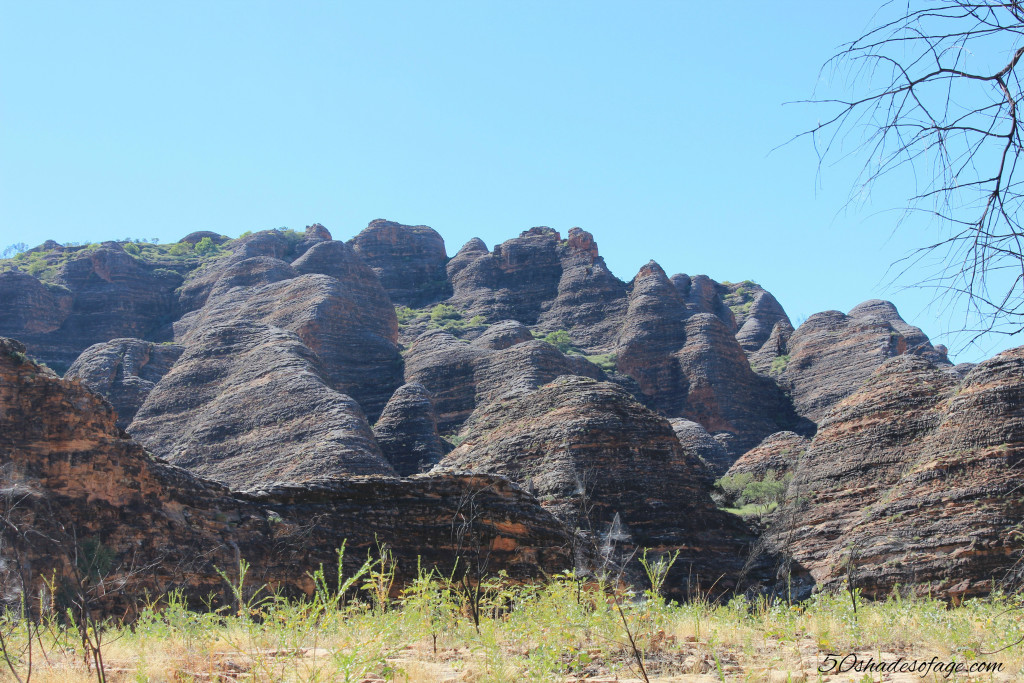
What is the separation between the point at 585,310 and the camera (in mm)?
66312

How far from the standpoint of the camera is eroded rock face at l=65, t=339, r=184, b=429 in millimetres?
44031

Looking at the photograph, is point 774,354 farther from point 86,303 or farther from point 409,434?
point 86,303

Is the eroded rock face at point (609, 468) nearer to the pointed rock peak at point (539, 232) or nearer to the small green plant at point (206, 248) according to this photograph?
the pointed rock peak at point (539, 232)

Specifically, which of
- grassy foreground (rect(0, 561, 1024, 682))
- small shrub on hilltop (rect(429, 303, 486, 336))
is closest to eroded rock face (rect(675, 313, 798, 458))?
small shrub on hilltop (rect(429, 303, 486, 336))

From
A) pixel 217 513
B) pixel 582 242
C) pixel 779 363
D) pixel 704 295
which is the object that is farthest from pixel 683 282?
pixel 217 513

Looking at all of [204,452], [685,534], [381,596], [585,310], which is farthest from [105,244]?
[381,596]

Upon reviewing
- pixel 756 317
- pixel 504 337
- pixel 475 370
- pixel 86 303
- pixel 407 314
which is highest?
pixel 86 303

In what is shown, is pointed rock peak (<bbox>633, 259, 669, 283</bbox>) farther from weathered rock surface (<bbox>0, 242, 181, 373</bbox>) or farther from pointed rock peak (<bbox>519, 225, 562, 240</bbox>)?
weathered rock surface (<bbox>0, 242, 181, 373</bbox>)

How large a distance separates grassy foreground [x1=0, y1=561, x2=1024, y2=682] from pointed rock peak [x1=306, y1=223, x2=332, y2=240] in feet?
248

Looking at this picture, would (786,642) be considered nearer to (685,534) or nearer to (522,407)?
(685,534)

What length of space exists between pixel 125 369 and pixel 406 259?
37643mm

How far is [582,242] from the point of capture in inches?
2867

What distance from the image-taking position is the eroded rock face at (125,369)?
44.0 metres

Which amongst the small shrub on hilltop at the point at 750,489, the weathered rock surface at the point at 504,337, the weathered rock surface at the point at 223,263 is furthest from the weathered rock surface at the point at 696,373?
the weathered rock surface at the point at 223,263
